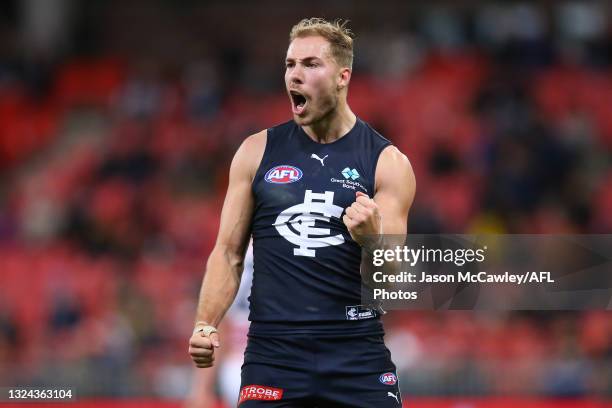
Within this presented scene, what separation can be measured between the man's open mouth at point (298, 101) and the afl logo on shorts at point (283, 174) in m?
0.27

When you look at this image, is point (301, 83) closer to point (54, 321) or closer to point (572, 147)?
point (54, 321)

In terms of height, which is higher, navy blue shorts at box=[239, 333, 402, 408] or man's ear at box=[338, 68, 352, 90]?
man's ear at box=[338, 68, 352, 90]

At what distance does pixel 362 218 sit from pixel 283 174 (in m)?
0.57

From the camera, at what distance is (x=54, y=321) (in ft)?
46.8

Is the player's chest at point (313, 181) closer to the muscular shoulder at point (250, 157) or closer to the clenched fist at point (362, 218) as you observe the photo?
the muscular shoulder at point (250, 157)

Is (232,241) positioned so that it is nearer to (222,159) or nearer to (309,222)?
(309,222)

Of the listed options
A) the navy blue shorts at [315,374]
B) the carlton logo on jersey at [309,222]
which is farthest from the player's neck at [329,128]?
the navy blue shorts at [315,374]

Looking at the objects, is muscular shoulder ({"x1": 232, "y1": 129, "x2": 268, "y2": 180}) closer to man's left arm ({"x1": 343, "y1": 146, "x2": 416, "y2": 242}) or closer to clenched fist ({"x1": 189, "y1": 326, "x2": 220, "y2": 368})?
man's left arm ({"x1": 343, "y1": 146, "x2": 416, "y2": 242})

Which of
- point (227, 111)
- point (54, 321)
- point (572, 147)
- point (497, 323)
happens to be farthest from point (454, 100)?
point (54, 321)

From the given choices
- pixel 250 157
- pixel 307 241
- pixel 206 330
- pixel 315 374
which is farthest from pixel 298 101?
pixel 315 374

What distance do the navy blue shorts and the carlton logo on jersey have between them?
1.38 ft

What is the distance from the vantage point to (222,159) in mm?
16844

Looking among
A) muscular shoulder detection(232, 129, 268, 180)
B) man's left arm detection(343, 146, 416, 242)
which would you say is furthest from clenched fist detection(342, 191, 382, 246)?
muscular shoulder detection(232, 129, 268, 180)

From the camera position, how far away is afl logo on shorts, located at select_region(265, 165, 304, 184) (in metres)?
5.38
